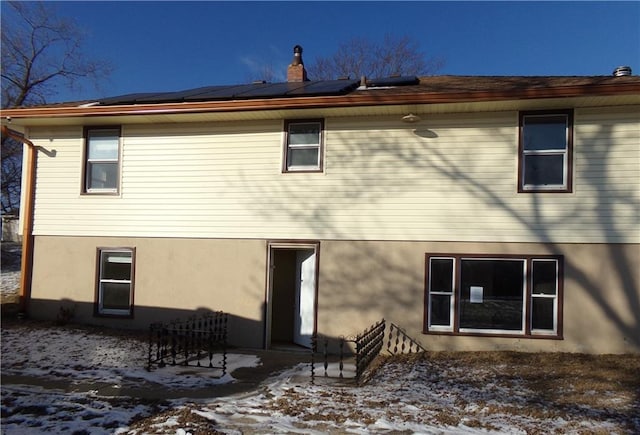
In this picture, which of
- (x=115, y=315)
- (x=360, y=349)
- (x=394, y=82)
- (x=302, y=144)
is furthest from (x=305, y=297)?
(x=394, y=82)

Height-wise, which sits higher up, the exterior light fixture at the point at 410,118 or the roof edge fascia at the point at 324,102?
the roof edge fascia at the point at 324,102

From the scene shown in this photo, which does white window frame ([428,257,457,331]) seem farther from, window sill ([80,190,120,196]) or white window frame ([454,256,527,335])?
window sill ([80,190,120,196])

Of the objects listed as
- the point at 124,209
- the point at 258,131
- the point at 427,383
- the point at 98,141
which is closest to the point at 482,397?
the point at 427,383

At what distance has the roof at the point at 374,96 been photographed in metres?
9.34

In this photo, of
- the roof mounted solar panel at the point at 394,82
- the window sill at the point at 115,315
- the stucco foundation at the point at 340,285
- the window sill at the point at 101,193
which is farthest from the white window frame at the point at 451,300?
the window sill at the point at 101,193

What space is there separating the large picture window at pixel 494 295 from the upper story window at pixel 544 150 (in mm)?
1446

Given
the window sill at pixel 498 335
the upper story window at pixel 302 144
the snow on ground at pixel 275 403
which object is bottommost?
the snow on ground at pixel 275 403

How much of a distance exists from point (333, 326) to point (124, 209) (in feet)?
17.4

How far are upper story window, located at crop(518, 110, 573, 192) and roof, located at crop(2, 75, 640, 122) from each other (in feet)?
2.12

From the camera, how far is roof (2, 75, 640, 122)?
934 centimetres

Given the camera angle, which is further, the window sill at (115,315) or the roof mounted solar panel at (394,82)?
the roof mounted solar panel at (394,82)

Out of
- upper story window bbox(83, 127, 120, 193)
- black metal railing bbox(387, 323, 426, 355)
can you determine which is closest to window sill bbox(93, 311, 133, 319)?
upper story window bbox(83, 127, 120, 193)

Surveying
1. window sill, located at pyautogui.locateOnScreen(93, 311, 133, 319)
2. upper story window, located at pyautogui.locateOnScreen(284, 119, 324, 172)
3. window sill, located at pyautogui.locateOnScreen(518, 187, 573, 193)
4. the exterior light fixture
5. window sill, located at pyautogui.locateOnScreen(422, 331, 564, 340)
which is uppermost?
the exterior light fixture

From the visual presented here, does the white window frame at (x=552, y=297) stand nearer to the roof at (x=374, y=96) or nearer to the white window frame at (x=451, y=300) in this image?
the white window frame at (x=451, y=300)
